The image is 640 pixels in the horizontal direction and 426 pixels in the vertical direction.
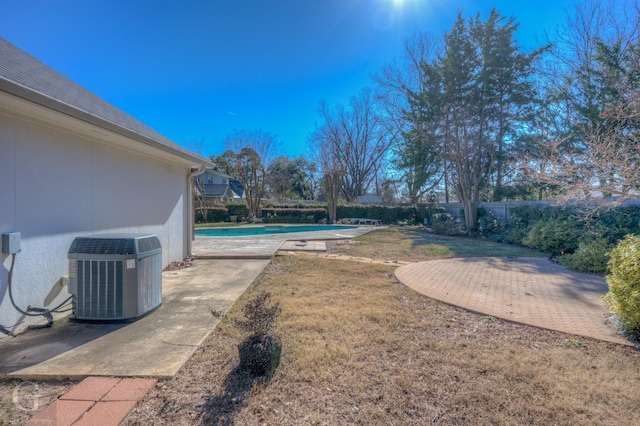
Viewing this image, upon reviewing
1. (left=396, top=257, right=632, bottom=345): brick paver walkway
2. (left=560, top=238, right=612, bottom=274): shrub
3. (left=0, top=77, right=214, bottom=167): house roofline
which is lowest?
(left=396, top=257, right=632, bottom=345): brick paver walkway

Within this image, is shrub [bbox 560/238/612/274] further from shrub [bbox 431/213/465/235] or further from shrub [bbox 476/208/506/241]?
shrub [bbox 431/213/465/235]

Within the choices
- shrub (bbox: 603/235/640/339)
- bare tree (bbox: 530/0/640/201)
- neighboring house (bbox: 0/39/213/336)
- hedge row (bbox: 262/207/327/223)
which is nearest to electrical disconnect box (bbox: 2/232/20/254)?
neighboring house (bbox: 0/39/213/336)

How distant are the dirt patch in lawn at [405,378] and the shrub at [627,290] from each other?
16.2 inches

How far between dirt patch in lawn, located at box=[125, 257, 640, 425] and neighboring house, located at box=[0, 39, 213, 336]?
229 centimetres

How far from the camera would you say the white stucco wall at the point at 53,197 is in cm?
305

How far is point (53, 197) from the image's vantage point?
3.55 m

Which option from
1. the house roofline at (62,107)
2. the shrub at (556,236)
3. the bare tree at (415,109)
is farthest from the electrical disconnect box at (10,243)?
the bare tree at (415,109)

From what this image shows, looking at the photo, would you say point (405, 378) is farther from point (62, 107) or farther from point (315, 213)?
point (315, 213)

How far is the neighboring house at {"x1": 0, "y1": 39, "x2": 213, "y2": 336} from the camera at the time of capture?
300 cm

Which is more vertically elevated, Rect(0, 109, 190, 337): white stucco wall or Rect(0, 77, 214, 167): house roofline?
Rect(0, 77, 214, 167): house roofline

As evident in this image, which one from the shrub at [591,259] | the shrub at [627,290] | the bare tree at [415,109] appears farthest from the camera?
the bare tree at [415,109]

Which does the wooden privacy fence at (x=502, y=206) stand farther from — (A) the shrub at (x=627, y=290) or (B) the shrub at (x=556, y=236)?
(A) the shrub at (x=627, y=290)

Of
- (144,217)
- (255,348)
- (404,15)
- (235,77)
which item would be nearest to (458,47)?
(404,15)

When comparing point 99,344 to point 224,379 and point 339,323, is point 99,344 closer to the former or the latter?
point 224,379
